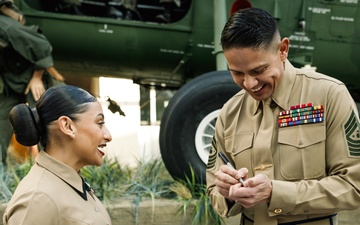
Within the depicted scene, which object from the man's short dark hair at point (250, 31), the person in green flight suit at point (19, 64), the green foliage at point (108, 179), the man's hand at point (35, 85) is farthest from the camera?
the man's hand at point (35, 85)

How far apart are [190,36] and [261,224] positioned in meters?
3.92

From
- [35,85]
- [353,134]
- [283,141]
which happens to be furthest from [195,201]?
[353,134]

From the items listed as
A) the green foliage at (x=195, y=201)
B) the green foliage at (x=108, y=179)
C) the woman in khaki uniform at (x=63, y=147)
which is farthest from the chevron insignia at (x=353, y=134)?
the green foliage at (x=108, y=179)

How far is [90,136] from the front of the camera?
8.04ft

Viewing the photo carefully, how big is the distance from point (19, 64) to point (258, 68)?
12.2ft

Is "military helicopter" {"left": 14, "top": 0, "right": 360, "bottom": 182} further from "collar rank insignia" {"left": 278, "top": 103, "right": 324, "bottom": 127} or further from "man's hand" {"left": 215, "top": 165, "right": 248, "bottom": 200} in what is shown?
"man's hand" {"left": 215, "top": 165, "right": 248, "bottom": 200}

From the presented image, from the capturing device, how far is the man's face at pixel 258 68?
226 centimetres

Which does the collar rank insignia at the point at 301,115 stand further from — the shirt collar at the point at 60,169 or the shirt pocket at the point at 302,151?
the shirt collar at the point at 60,169

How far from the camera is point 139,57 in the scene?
621 centimetres

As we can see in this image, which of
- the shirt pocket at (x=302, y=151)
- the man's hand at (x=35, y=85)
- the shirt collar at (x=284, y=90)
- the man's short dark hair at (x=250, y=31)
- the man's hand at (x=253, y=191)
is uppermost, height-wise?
the man's short dark hair at (x=250, y=31)

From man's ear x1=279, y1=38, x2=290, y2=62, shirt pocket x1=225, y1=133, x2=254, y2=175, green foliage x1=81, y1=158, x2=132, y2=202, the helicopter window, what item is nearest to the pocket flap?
shirt pocket x1=225, y1=133, x2=254, y2=175

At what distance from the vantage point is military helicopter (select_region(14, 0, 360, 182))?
19.3 ft

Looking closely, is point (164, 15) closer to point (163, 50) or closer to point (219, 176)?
point (163, 50)

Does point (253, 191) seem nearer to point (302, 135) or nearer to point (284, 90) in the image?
point (302, 135)
